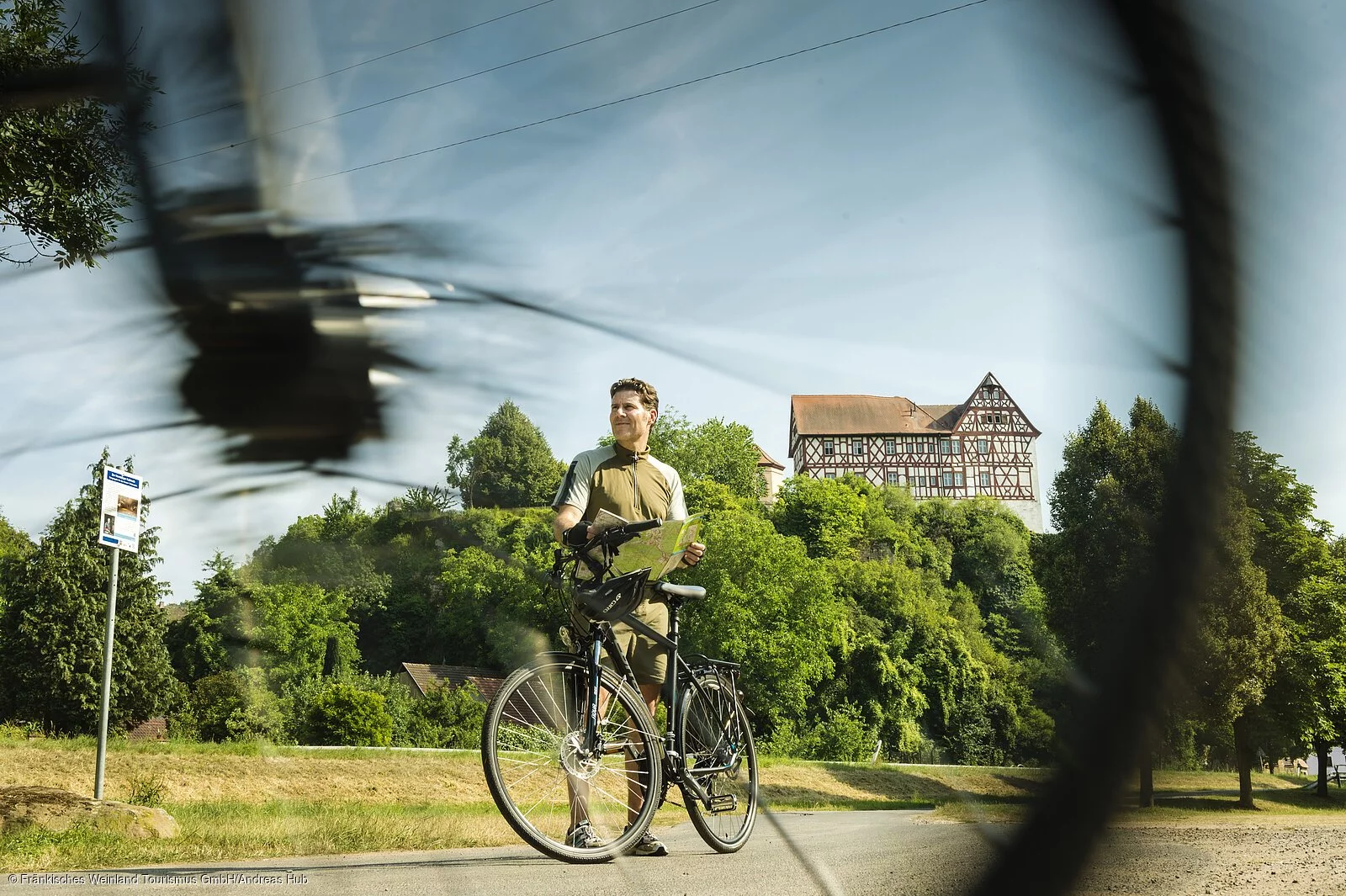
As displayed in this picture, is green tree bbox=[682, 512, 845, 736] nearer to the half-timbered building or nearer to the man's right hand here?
the half-timbered building

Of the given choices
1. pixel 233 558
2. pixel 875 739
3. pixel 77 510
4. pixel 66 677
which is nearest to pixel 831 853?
pixel 875 739

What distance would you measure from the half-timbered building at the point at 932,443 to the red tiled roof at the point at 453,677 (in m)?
0.55

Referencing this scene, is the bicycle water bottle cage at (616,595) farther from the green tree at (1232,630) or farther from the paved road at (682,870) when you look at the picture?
the green tree at (1232,630)

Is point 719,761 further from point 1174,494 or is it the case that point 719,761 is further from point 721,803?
point 1174,494

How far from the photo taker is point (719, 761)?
213 cm

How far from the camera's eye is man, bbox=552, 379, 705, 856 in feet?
5.54

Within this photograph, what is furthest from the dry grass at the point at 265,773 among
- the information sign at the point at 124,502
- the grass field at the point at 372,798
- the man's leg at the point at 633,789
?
the information sign at the point at 124,502

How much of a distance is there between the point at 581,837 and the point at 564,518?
519 mm

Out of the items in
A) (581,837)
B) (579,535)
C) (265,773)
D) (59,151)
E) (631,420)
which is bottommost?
(265,773)

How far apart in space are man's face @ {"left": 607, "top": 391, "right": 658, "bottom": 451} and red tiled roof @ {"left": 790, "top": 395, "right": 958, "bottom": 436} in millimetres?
653

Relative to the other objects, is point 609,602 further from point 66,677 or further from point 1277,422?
point 66,677

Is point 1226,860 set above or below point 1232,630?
below

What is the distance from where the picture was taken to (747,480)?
1815 mm

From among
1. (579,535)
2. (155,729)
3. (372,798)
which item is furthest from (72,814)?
(579,535)
